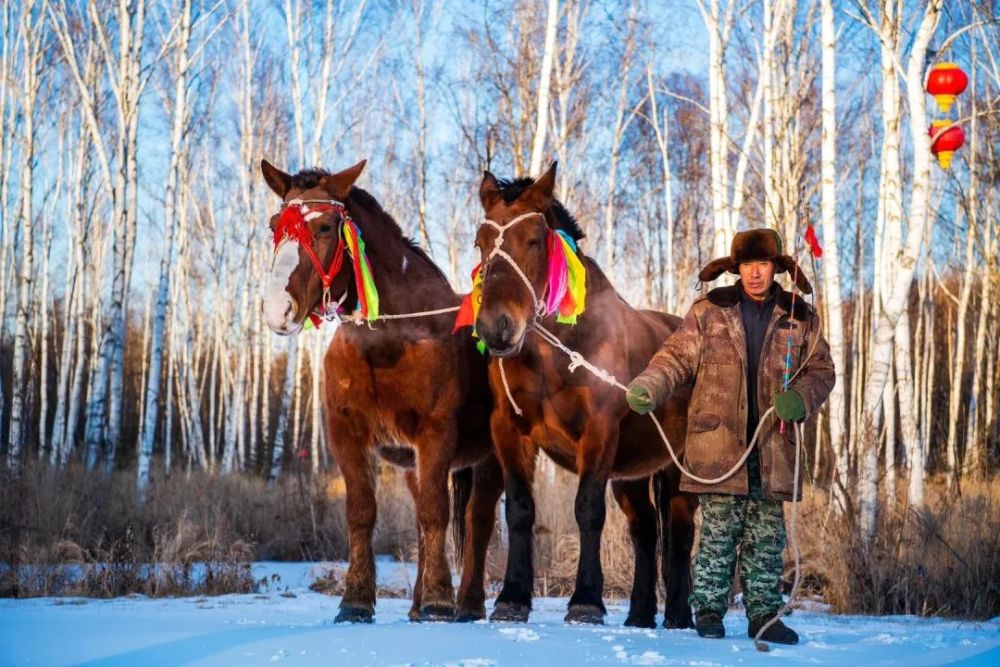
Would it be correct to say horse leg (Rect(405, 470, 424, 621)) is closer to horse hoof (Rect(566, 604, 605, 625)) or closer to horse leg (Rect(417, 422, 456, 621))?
horse leg (Rect(417, 422, 456, 621))

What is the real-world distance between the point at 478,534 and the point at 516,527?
50cm

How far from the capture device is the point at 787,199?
12.4 meters

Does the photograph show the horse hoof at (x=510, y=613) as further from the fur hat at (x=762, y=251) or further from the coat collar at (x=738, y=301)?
the fur hat at (x=762, y=251)

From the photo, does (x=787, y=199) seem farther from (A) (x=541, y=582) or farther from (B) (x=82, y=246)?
(B) (x=82, y=246)

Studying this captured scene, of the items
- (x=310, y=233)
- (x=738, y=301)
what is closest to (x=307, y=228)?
(x=310, y=233)

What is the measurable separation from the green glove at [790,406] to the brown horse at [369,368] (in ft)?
5.57

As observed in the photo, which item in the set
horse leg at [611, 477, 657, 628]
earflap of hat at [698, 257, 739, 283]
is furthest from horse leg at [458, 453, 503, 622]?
earflap of hat at [698, 257, 739, 283]

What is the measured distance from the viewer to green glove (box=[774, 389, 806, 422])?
4758 mm

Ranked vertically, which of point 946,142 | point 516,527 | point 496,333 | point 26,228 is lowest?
point 516,527

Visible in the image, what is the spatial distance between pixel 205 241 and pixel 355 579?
20.9 m

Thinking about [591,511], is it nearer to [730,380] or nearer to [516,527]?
[516,527]

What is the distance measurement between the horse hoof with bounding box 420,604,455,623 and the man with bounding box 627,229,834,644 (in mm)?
1263

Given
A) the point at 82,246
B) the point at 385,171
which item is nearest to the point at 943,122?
the point at 82,246

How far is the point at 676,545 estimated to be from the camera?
6.14 m
